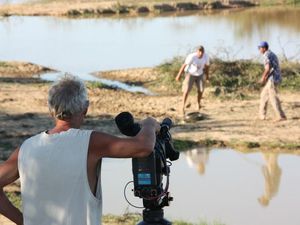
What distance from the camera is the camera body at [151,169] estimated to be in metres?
2.98

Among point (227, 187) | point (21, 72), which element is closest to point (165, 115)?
point (227, 187)

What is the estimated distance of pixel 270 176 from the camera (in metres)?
A: 9.12

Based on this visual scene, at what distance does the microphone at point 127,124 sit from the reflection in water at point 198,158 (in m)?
6.25

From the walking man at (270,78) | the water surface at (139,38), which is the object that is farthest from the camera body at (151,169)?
the water surface at (139,38)

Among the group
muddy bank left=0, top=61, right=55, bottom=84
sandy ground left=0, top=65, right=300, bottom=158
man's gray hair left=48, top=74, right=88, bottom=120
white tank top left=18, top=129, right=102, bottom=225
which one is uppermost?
man's gray hair left=48, top=74, right=88, bottom=120

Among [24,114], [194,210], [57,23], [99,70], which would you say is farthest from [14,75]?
[57,23]

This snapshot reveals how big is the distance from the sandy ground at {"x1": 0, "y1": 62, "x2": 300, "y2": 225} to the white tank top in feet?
22.0

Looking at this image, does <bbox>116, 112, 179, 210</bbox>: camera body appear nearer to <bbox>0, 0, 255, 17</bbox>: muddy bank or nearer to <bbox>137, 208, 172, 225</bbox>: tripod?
<bbox>137, 208, 172, 225</bbox>: tripod

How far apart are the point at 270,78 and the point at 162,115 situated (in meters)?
2.30

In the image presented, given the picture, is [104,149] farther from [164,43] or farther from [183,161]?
[164,43]

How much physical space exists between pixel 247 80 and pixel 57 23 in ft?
65.3

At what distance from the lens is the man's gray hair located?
2.99 metres

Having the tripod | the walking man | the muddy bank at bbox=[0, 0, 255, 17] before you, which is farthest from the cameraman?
the muddy bank at bbox=[0, 0, 255, 17]

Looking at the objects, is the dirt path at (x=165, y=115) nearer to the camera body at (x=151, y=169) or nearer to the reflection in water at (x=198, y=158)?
the reflection in water at (x=198, y=158)
